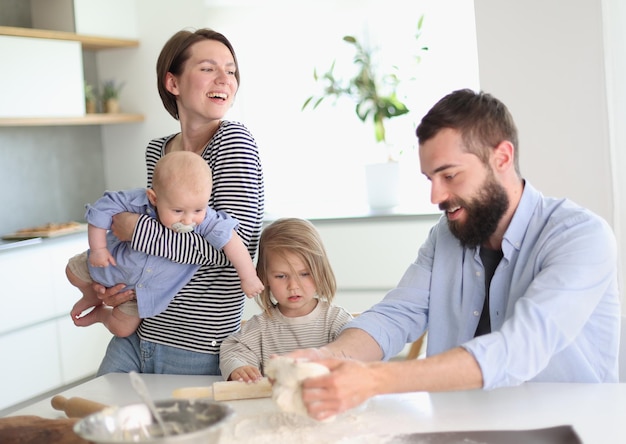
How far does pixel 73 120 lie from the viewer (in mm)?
4387

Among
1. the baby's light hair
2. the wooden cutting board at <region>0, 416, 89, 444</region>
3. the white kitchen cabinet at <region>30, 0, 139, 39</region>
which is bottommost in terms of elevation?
the wooden cutting board at <region>0, 416, 89, 444</region>

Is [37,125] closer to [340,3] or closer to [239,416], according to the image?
[340,3]

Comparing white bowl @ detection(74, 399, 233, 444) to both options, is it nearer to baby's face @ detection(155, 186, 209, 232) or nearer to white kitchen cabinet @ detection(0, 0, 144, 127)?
baby's face @ detection(155, 186, 209, 232)

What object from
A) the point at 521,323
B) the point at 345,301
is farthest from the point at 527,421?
the point at 345,301

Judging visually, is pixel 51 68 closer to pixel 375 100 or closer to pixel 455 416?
pixel 375 100

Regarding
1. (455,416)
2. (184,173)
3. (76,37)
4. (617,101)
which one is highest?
(76,37)

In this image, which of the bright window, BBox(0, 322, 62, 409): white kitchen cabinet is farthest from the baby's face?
the bright window

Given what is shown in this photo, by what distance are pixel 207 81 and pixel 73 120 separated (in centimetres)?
248

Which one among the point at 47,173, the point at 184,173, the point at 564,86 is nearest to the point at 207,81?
the point at 184,173

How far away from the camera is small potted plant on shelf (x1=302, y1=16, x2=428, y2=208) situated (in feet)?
14.7

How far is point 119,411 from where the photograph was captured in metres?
1.31

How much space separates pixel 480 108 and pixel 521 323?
20.4 inches

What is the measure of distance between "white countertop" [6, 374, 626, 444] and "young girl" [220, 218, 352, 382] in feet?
1.42

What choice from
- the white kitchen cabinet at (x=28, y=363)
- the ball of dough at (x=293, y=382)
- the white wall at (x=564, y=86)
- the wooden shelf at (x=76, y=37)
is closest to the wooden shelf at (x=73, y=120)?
the wooden shelf at (x=76, y=37)
